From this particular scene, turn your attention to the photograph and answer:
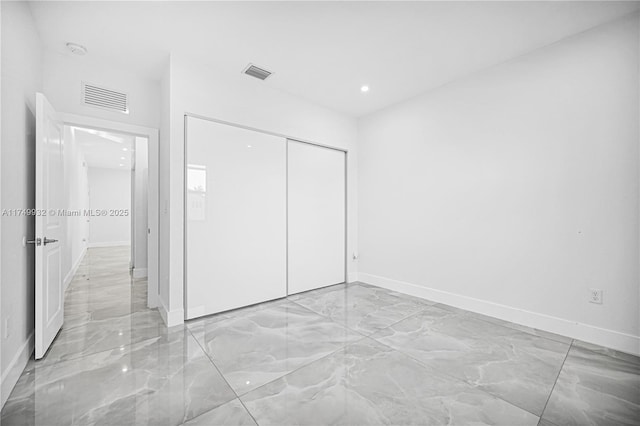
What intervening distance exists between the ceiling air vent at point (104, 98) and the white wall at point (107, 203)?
22.3 feet

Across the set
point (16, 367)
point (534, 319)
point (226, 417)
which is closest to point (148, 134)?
point (16, 367)

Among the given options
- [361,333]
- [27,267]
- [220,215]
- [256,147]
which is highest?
[256,147]

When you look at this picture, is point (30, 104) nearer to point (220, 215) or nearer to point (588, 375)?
point (220, 215)

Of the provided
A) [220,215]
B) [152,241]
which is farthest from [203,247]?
[152,241]

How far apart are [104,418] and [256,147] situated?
279cm

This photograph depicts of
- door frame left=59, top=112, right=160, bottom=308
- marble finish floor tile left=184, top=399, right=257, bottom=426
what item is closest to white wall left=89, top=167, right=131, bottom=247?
door frame left=59, top=112, right=160, bottom=308

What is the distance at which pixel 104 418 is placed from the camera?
1523 millimetres

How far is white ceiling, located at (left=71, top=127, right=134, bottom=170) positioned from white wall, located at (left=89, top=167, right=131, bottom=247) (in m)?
0.39

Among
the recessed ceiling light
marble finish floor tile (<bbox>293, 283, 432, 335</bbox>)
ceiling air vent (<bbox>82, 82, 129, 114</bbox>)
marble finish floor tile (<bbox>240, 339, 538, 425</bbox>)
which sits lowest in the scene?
marble finish floor tile (<bbox>293, 283, 432, 335</bbox>)

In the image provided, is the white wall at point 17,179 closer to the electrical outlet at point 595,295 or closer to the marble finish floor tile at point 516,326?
the marble finish floor tile at point 516,326

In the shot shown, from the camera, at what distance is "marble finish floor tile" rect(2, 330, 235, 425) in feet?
5.06

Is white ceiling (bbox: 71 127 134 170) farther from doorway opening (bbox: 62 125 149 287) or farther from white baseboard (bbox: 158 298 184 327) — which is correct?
white baseboard (bbox: 158 298 184 327)

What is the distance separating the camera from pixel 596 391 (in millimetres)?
1795

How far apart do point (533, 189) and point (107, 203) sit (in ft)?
36.3
